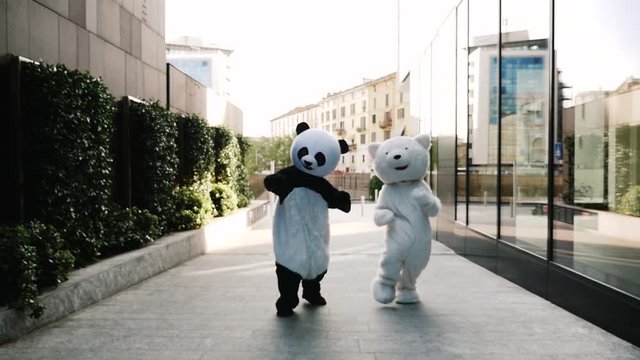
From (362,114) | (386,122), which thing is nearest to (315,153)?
(386,122)

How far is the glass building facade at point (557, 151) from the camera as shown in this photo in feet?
18.0

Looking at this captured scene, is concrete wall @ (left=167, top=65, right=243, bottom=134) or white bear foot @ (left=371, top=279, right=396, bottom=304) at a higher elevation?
concrete wall @ (left=167, top=65, right=243, bottom=134)

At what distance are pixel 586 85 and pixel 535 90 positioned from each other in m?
1.26

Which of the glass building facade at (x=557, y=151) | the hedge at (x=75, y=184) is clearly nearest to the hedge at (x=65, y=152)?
the hedge at (x=75, y=184)

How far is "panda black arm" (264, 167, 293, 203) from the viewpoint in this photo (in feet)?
18.9

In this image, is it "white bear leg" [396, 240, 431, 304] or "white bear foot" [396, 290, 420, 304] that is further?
"white bear foot" [396, 290, 420, 304]

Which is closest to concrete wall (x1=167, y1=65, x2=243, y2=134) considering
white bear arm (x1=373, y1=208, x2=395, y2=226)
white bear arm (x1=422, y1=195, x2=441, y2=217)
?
white bear arm (x1=373, y1=208, x2=395, y2=226)

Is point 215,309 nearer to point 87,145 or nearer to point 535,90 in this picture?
point 87,145

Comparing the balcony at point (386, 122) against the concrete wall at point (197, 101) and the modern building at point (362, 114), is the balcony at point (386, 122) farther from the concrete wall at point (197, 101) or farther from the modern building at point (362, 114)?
the concrete wall at point (197, 101)

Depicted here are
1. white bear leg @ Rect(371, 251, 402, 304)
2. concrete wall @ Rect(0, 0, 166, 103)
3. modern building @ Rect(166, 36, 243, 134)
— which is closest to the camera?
white bear leg @ Rect(371, 251, 402, 304)

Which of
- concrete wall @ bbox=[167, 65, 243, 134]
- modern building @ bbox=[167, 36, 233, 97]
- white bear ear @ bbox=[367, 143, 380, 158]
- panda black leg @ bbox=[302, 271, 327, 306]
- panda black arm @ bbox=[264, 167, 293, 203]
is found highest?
modern building @ bbox=[167, 36, 233, 97]

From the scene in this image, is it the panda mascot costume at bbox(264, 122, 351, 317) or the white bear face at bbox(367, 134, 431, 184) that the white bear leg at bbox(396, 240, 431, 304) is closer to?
the white bear face at bbox(367, 134, 431, 184)

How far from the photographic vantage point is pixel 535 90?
759 centimetres

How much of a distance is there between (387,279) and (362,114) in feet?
209
